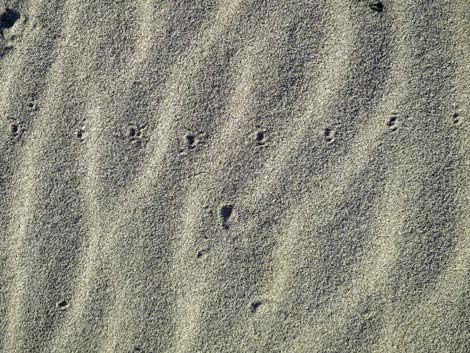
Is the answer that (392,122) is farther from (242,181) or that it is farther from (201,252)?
(201,252)

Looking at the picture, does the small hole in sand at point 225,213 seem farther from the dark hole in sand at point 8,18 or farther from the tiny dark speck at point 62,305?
the dark hole in sand at point 8,18

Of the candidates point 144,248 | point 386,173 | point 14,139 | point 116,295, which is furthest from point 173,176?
point 386,173

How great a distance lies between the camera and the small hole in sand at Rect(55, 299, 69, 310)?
4.60 feet

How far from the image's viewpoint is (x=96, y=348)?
139cm

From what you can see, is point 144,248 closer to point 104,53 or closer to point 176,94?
point 176,94

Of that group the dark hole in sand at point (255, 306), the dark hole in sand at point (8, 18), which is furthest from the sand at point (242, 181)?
the dark hole in sand at point (8, 18)

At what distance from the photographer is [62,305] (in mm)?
1405

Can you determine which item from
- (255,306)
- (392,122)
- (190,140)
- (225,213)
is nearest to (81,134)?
Answer: (190,140)

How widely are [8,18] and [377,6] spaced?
110 centimetres

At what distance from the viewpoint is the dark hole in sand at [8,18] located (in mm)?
1467

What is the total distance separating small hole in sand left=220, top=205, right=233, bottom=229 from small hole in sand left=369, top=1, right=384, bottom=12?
27.7 inches

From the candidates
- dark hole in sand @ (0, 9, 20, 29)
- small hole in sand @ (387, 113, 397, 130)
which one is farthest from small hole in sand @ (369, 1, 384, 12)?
dark hole in sand @ (0, 9, 20, 29)

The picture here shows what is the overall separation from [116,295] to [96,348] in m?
0.16

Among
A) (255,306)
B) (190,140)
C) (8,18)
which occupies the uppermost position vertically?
(8,18)
